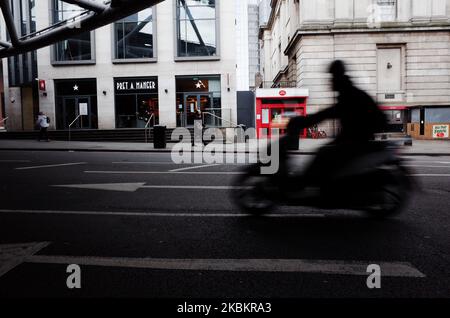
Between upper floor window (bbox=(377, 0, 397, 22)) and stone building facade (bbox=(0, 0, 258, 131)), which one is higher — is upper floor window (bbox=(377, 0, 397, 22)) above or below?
above

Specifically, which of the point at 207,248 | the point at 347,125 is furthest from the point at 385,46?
the point at 207,248

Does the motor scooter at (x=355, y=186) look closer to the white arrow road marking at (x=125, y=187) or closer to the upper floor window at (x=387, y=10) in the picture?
the white arrow road marking at (x=125, y=187)

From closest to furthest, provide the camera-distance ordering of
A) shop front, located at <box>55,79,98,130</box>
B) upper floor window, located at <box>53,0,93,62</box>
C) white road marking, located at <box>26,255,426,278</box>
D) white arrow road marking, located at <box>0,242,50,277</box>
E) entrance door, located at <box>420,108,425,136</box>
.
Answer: white road marking, located at <box>26,255,426,278</box> < white arrow road marking, located at <box>0,242,50,277</box> < entrance door, located at <box>420,108,425,136</box> < upper floor window, located at <box>53,0,93,62</box> < shop front, located at <box>55,79,98,130</box>

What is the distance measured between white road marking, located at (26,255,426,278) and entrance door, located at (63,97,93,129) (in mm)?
27768

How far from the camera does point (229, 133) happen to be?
25.6 metres

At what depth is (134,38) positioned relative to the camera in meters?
29.4

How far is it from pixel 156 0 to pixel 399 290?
1176 cm

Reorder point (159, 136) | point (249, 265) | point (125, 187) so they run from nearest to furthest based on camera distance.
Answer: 1. point (249, 265)
2. point (125, 187)
3. point (159, 136)

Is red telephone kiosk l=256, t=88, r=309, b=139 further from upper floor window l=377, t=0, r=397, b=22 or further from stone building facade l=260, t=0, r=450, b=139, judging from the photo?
upper floor window l=377, t=0, r=397, b=22

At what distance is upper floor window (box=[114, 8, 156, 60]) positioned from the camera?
95.7 feet

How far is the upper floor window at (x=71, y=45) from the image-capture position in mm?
29594

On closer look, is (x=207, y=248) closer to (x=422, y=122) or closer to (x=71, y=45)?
(x=422, y=122)

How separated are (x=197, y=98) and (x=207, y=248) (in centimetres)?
2568

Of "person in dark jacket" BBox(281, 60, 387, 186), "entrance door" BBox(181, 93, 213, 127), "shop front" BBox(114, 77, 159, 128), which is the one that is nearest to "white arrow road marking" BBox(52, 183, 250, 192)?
"person in dark jacket" BBox(281, 60, 387, 186)
